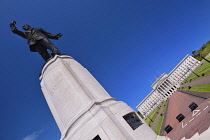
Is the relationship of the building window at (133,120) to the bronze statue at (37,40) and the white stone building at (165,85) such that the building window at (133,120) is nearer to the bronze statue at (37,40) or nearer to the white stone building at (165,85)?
the bronze statue at (37,40)

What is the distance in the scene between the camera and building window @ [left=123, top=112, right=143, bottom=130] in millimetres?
4324

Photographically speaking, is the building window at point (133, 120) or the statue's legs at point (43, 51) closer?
the building window at point (133, 120)

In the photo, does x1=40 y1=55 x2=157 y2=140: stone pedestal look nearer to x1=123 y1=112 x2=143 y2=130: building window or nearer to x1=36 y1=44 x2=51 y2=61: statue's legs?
x1=123 y1=112 x2=143 y2=130: building window

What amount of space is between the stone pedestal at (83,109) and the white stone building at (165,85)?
115 metres

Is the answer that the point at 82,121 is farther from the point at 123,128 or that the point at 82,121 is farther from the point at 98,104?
the point at 123,128

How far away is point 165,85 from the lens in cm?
11344

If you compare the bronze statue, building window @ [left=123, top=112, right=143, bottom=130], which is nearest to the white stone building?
building window @ [left=123, top=112, right=143, bottom=130]

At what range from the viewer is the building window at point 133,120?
4.32m

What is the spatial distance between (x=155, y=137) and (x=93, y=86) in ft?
8.73

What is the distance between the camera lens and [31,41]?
657cm

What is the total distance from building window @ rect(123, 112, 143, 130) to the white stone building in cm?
11469

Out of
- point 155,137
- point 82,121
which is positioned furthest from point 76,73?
point 155,137

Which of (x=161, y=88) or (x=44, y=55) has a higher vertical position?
(x=161, y=88)

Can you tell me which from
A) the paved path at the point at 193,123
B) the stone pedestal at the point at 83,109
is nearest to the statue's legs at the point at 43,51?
the stone pedestal at the point at 83,109
